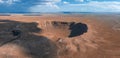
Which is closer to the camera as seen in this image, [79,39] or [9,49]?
[9,49]

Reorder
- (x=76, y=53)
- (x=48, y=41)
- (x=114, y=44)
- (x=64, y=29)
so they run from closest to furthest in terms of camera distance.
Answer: (x=76, y=53) → (x=48, y=41) → (x=114, y=44) → (x=64, y=29)

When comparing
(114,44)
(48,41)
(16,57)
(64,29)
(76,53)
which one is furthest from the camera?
(64,29)

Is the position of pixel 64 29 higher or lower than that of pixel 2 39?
lower

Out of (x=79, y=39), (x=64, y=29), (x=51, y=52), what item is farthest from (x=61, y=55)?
(x=64, y=29)

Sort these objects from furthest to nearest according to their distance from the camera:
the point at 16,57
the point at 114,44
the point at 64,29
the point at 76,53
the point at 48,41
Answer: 1. the point at 64,29
2. the point at 114,44
3. the point at 48,41
4. the point at 76,53
5. the point at 16,57

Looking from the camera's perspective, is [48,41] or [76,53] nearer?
[76,53]

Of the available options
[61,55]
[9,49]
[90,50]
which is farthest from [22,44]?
[90,50]

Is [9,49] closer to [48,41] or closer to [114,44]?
[48,41]

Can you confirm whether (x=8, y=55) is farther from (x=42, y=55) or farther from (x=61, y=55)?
(x=61, y=55)
